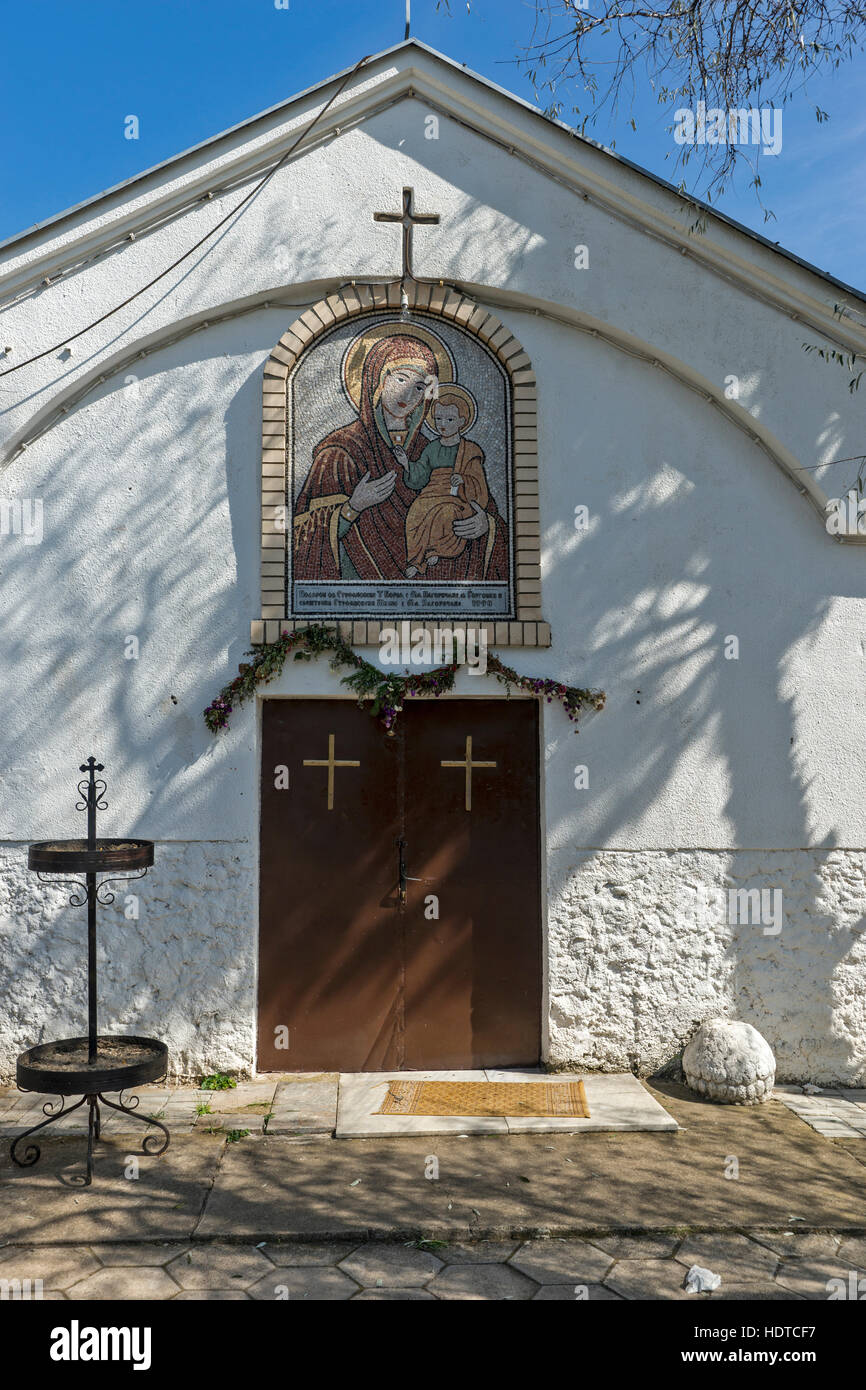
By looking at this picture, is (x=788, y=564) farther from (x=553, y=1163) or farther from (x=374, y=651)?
(x=553, y=1163)

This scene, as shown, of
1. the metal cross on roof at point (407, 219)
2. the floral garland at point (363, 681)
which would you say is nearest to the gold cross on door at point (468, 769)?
the floral garland at point (363, 681)

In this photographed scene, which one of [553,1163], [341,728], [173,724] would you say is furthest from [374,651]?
[553,1163]

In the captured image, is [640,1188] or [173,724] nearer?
[640,1188]

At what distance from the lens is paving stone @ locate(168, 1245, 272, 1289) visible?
4.02m

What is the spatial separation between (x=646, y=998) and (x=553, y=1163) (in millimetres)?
1645

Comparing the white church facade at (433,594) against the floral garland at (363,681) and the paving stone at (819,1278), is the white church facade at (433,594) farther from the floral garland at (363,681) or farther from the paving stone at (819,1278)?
the paving stone at (819,1278)

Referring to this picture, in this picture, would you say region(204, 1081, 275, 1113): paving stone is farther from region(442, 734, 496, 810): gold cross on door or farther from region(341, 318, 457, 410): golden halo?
region(341, 318, 457, 410): golden halo

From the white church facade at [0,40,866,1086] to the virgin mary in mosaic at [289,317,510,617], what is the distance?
0.02 m

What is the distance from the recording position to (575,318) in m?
6.95

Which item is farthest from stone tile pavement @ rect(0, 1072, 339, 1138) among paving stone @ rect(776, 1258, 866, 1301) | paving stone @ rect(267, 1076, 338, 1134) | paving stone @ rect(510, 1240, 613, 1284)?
paving stone @ rect(776, 1258, 866, 1301)

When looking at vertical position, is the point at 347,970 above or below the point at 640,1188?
above

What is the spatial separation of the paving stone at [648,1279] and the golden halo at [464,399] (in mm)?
4838

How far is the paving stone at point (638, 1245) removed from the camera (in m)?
4.30

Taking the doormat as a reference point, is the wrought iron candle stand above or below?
above
